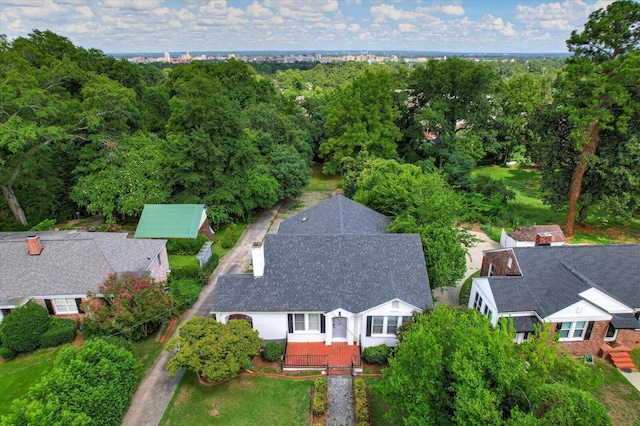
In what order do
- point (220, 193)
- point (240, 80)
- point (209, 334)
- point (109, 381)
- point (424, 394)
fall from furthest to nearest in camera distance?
point (240, 80), point (220, 193), point (209, 334), point (109, 381), point (424, 394)

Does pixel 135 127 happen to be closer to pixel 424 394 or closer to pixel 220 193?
pixel 220 193

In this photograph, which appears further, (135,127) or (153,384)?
(135,127)

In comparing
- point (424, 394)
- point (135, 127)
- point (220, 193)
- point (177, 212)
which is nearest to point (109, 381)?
point (424, 394)

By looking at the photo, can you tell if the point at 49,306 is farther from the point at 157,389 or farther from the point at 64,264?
the point at 157,389

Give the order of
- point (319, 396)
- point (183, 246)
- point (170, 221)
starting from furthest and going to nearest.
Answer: point (170, 221) < point (183, 246) < point (319, 396)

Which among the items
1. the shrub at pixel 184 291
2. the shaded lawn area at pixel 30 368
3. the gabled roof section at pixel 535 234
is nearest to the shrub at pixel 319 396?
the shaded lawn area at pixel 30 368

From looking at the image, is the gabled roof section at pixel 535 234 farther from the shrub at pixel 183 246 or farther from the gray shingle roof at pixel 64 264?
the gray shingle roof at pixel 64 264

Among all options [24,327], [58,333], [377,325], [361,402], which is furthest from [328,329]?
[24,327]

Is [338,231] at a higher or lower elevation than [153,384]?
higher
